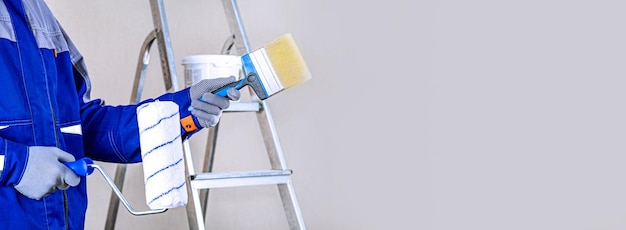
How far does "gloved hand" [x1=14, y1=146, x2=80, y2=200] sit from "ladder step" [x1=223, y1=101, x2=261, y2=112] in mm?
1197

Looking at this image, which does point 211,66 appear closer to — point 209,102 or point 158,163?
point 209,102

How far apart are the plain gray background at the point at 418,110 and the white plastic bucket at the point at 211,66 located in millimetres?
629

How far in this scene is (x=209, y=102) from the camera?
1.68 metres

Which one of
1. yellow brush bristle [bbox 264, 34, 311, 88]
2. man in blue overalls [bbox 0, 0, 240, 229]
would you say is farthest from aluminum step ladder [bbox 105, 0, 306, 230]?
yellow brush bristle [bbox 264, 34, 311, 88]

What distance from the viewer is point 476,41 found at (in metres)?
2.95

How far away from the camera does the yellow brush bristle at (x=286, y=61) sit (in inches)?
68.1

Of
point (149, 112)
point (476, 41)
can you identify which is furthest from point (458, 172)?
point (149, 112)

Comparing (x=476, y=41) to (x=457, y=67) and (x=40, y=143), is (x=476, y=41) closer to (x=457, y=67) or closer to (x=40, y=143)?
(x=457, y=67)

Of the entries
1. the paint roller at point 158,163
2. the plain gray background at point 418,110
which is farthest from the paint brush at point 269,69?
the plain gray background at point 418,110

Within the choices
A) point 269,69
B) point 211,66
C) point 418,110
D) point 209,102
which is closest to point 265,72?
point 269,69

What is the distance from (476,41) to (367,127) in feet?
1.87

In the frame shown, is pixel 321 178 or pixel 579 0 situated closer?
pixel 579 0

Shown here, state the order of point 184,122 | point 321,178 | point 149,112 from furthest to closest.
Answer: point 321,178
point 184,122
point 149,112

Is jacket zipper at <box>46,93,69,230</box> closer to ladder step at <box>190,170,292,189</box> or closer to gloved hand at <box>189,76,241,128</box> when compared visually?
gloved hand at <box>189,76,241,128</box>
